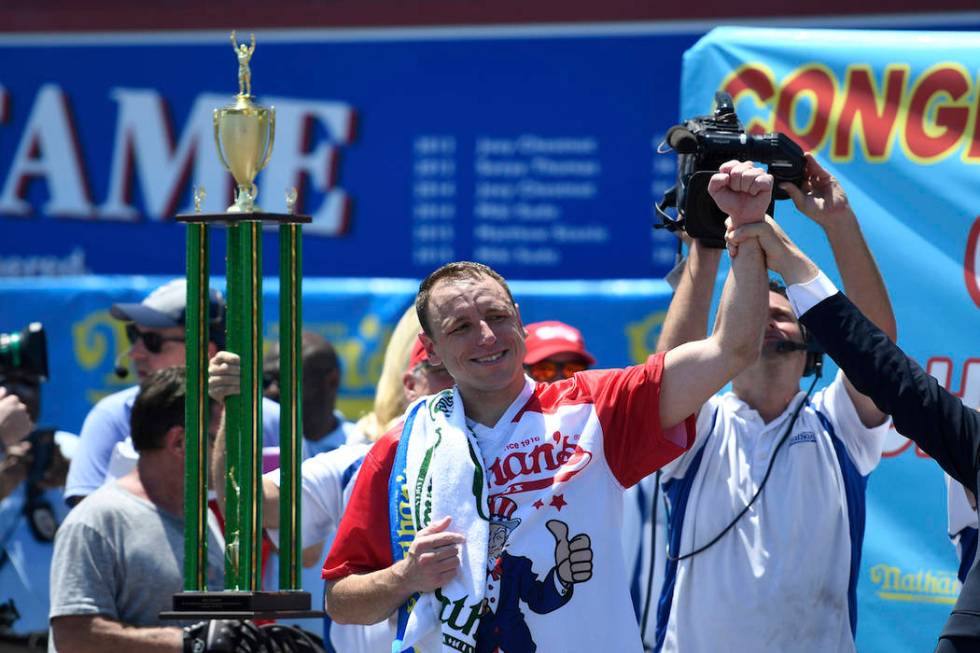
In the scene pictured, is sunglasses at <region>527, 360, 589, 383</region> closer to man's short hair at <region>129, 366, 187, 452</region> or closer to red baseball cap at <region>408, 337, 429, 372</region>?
red baseball cap at <region>408, 337, 429, 372</region>

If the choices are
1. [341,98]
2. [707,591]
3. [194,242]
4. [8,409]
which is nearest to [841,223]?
[707,591]

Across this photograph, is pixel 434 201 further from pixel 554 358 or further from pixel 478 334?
pixel 478 334

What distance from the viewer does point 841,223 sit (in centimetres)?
340

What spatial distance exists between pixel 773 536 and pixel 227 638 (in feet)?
4.39

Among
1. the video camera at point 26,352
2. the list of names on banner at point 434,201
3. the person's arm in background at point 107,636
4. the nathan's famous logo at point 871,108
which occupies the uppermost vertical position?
the list of names on banner at point 434,201

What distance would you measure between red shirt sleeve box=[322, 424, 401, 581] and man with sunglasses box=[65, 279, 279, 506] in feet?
5.33

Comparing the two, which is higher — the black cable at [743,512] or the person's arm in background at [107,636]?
the black cable at [743,512]

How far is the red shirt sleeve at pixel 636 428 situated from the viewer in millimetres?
3072

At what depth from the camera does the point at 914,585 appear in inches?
169

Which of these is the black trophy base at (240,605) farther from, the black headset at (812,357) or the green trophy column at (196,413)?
the black headset at (812,357)

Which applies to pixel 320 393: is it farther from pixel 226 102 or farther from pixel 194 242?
pixel 226 102

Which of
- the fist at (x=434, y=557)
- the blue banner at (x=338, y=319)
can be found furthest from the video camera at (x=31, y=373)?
the fist at (x=434, y=557)

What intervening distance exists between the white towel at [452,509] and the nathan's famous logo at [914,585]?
5.66 ft

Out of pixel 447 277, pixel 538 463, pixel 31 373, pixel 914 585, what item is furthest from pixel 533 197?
pixel 538 463
